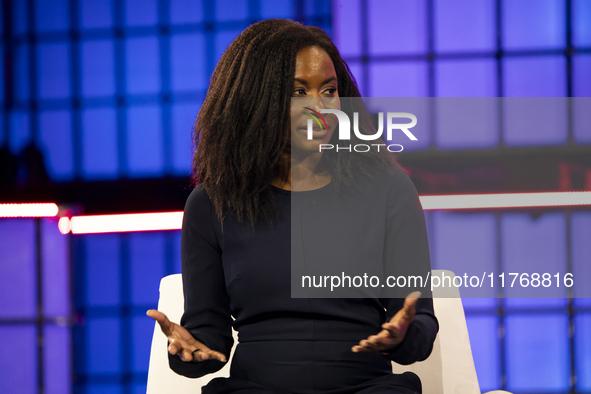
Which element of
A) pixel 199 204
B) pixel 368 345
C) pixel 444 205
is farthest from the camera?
pixel 444 205

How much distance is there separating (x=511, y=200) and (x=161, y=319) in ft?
6.59

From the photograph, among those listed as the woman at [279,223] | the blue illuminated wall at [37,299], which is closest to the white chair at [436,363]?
the woman at [279,223]

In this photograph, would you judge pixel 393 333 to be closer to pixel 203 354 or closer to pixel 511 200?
pixel 203 354

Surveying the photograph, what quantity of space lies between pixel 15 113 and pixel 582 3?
2.85 m

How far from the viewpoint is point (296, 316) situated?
1173 millimetres

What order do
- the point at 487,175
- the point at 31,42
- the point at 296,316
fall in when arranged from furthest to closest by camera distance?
1. the point at 31,42
2. the point at 487,175
3. the point at 296,316

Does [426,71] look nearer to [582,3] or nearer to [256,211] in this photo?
[582,3]

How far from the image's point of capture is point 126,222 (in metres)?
2.51

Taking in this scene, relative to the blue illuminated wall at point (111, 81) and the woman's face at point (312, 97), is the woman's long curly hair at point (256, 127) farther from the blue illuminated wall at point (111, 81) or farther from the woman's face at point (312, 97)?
the blue illuminated wall at point (111, 81)

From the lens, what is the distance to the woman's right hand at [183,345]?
104 centimetres

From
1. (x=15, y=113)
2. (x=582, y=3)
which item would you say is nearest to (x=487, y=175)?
(x=582, y=3)

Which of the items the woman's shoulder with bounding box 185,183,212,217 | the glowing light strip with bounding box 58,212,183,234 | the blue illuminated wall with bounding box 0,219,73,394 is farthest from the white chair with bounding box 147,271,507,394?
the blue illuminated wall with bounding box 0,219,73,394

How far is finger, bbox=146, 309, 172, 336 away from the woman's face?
0.51 m

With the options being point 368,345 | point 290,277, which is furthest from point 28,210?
point 368,345
